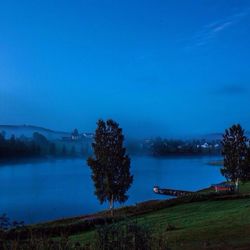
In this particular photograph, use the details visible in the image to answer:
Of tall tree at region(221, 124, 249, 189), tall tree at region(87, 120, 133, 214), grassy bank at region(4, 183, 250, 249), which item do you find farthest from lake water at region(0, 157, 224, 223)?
tall tree at region(221, 124, 249, 189)

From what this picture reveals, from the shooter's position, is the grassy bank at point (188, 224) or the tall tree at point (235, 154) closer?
the grassy bank at point (188, 224)

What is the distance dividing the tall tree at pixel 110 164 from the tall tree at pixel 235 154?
14846mm

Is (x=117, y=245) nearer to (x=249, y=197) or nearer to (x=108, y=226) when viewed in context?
(x=108, y=226)

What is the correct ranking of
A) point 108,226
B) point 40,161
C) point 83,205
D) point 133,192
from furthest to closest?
point 40,161 → point 133,192 → point 83,205 → point 108,226

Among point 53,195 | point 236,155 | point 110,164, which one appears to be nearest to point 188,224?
point 110,164

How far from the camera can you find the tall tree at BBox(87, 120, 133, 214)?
1694 inches

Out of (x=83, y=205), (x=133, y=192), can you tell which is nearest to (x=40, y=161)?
(x=133, y=192)

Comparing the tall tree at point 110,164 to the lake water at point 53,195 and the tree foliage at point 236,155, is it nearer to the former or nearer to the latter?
the lake water at point 53,195

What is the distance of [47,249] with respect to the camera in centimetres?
648

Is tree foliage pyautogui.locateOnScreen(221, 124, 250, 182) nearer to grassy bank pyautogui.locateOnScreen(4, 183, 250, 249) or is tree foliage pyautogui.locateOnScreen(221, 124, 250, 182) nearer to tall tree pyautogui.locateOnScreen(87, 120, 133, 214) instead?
grassy bank pyautogui.locateOnScreen(4, 183, 250, 249)

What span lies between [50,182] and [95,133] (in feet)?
160

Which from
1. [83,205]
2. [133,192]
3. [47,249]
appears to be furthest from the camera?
[133,192]

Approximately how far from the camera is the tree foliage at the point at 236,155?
5234 cm

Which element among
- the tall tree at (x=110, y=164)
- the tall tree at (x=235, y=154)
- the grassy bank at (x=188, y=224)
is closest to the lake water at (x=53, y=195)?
the tall tree at (x=110, y=164)
